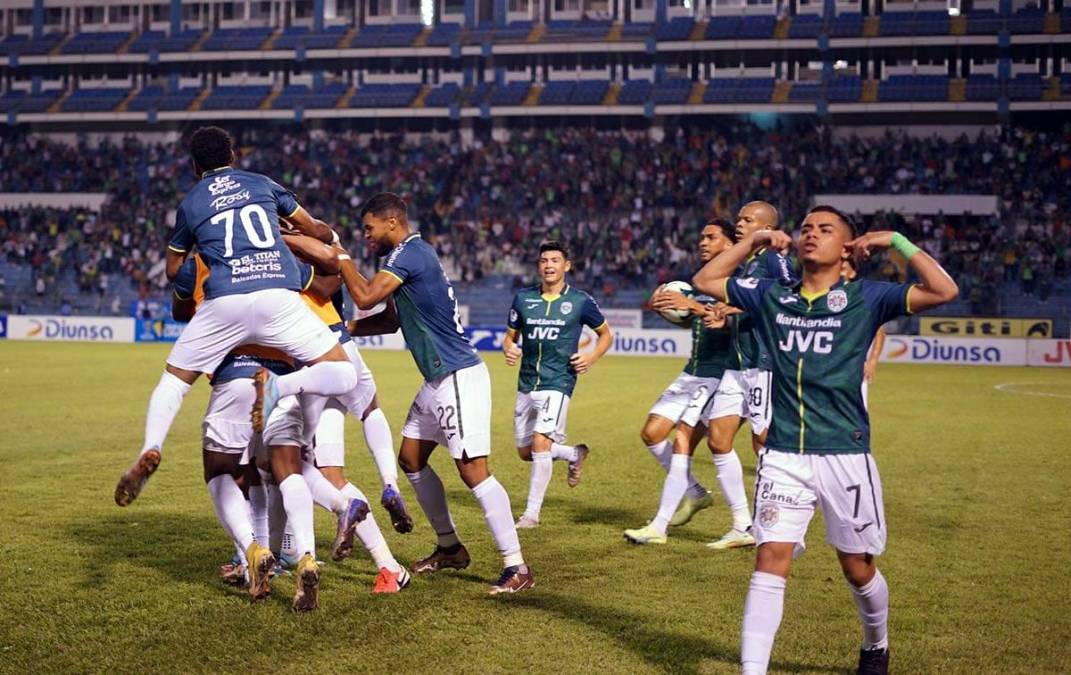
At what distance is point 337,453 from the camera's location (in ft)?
26.9

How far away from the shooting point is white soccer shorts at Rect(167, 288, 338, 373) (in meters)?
6.89

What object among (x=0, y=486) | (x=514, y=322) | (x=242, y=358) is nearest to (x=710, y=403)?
(x=514, y=322)

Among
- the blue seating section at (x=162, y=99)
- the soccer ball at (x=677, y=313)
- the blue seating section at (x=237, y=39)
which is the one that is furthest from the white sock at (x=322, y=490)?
the blue seating section at (x=237, y=39)

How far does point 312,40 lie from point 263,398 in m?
58.8

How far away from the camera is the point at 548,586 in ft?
25.8

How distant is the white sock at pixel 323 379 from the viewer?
7.09 m

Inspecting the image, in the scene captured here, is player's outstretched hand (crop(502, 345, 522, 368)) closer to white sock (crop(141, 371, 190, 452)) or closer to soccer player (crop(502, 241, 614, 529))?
soccer player (crop(502, 241, 614, 529))

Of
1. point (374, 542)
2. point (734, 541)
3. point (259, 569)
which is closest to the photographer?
point (259, 569)

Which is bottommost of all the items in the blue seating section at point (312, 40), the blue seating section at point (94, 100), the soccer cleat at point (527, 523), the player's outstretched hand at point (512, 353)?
the soccer cleat at point (527, 523)

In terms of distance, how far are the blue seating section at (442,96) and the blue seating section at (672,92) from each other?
32.8 feet

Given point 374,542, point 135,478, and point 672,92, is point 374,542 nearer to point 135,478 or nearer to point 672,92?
point 135,478

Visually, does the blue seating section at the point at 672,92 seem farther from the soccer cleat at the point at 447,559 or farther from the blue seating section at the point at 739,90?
the soccer cleat at the point at 447,559

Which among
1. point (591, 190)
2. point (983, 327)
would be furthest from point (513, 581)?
point (591, 190)

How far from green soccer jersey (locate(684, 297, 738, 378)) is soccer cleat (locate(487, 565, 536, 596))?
2912 millimetres
